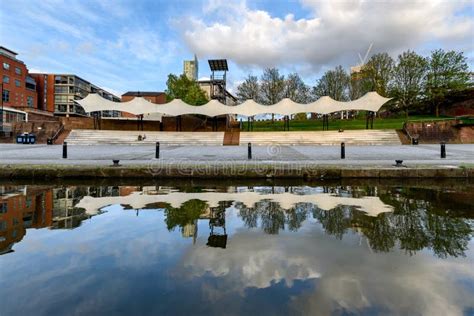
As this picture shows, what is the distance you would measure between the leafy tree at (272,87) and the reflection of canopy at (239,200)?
1974 inches

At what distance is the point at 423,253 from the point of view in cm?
372

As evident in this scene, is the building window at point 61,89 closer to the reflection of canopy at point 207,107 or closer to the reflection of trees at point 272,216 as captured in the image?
the reflection of canopy at point 207,107

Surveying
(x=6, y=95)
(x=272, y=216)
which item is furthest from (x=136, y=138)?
(x=6, y=95)

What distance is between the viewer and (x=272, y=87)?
56281mm

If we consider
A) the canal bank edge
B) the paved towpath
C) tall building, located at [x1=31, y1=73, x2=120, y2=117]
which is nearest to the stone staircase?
the paved towpath

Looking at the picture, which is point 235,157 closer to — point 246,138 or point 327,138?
point 246,138

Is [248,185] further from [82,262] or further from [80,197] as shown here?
[82,262]

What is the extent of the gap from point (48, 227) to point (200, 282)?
3.32 meters

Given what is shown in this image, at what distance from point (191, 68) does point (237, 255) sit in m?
116

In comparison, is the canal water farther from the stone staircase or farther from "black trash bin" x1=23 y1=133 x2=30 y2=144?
"black trash bin" x1=23 y1=133 x2=30 y2=144

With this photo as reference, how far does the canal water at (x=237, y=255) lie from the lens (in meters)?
2.65

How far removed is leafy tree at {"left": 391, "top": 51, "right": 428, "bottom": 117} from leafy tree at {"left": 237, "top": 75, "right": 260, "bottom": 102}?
23838 mm

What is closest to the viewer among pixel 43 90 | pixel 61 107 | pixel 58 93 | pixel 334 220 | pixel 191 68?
pixel 334 220

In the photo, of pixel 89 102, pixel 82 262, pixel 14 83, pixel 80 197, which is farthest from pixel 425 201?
pixel 14 83
